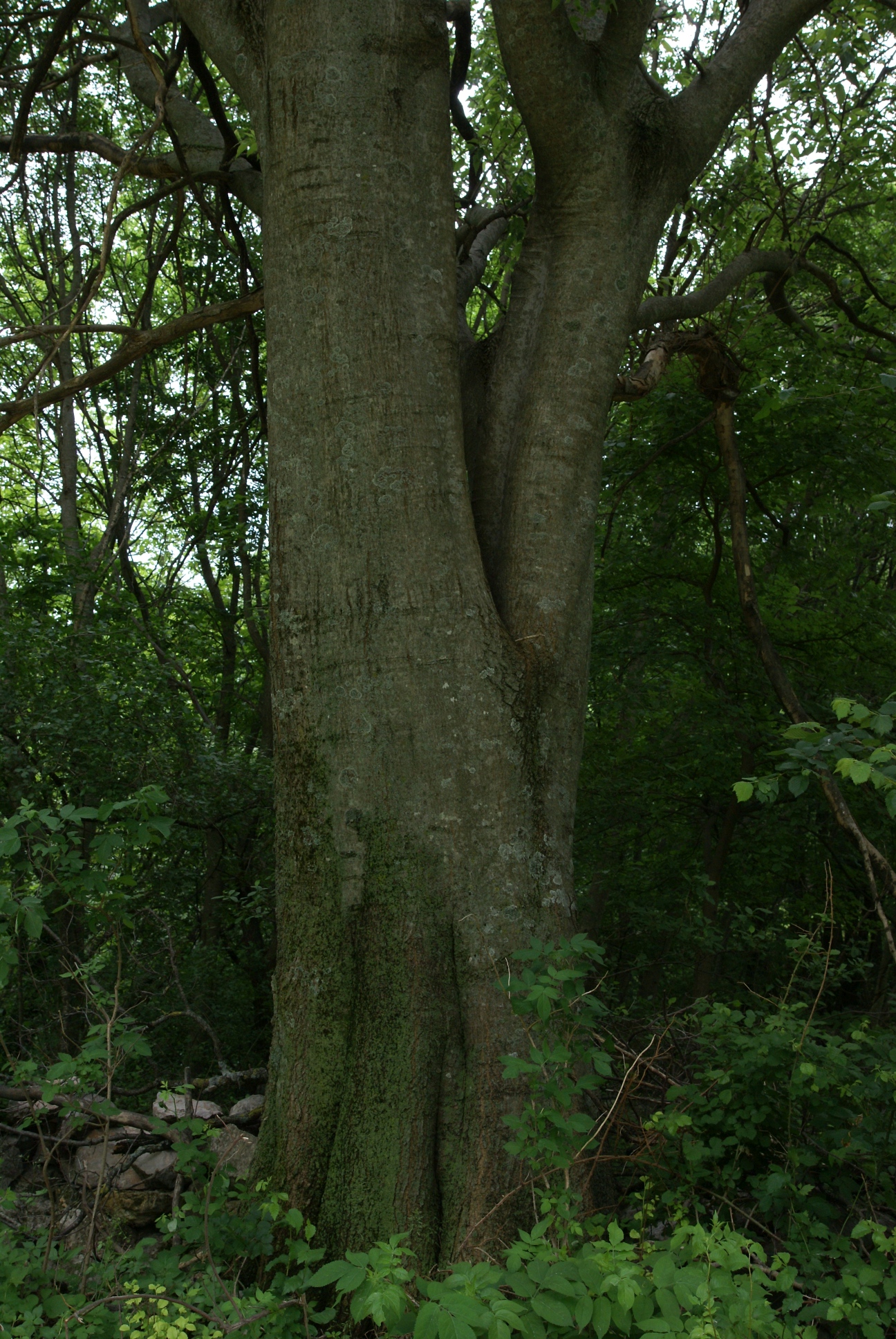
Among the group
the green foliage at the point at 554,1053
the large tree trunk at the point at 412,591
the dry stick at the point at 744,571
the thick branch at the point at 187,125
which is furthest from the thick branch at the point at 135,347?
the green foliage at the point at 554,1053

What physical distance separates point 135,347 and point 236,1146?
315 cm

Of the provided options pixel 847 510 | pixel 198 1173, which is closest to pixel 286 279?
pixel 198 1173

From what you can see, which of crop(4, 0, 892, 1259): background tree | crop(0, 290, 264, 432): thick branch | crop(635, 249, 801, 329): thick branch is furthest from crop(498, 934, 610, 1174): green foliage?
crop(635, 249, 801, 329): thick branch

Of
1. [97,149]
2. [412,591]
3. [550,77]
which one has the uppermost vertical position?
[97,149]

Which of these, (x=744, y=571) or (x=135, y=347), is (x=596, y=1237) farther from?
(x=135, y=347)

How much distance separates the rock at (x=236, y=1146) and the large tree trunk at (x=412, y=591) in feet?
1.26

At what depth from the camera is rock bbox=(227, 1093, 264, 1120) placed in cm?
353

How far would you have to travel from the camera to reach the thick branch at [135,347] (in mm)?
3730

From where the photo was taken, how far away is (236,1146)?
10.6ft

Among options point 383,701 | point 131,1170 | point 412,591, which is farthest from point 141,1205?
point 412,591

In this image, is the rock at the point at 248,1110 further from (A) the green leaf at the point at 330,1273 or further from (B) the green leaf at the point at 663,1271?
(B) the green leaf at the point at 663,1271

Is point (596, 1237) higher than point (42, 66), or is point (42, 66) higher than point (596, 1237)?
point (42, 66)

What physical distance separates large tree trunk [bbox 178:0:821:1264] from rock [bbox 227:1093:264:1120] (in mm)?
775

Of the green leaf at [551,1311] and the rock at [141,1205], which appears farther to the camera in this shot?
the rock at [141,1205]
